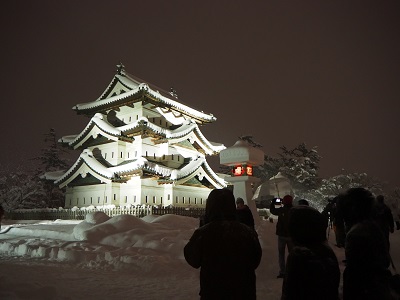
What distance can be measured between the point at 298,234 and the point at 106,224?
12462mm

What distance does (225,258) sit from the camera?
9.96 feet

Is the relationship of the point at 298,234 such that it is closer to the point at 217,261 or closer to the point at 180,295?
the point at 217,261

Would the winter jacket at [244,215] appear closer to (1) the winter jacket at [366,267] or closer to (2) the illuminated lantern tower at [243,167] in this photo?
(1) the winter jacket at [366,267]

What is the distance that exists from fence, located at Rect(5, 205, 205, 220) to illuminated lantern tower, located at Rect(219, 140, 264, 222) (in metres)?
9.04

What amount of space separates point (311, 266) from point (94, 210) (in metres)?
22.8

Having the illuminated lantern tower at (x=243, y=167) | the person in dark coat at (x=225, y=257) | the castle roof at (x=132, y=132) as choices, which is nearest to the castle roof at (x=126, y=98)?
the castle roof at (x=132, y=132)

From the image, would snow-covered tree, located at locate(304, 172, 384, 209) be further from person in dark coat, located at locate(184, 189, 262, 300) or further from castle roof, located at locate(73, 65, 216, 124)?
person in dark coat, located at locate(184, 189, 262, 300)

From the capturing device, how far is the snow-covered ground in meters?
6.44

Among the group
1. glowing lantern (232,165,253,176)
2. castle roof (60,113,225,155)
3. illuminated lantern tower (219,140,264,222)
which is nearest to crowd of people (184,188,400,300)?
illuminated lantern tower (219,140,264,222)

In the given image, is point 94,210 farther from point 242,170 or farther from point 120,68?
point 120,68

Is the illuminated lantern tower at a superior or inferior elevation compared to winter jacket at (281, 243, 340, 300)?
superior

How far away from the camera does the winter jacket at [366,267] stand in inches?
117

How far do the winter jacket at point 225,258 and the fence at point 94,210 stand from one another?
18.6 meters

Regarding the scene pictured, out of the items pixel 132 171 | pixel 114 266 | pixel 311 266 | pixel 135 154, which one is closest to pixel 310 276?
pixel 311 266
